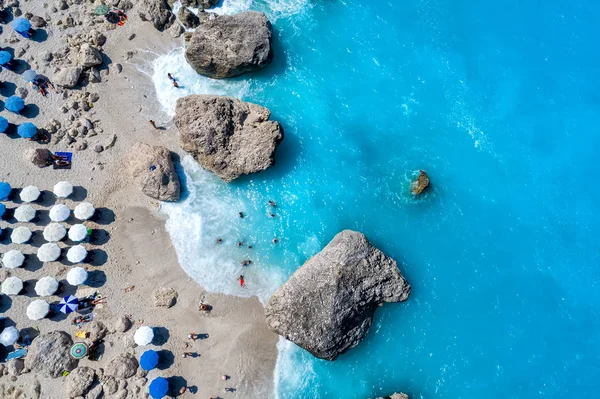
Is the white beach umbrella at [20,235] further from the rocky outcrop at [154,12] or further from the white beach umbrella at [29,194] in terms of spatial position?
the rocky outcrop at [154,12]

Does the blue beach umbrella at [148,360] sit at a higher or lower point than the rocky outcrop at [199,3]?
lower

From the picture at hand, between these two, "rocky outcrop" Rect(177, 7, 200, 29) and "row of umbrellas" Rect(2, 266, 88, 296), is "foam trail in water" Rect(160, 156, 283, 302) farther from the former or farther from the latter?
"rocky outcrop" Rect(177, 7, 200, 29)

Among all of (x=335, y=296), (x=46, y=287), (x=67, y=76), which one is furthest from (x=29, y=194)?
(x=335, y=296)

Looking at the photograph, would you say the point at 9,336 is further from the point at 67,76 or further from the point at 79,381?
the point at 67,76

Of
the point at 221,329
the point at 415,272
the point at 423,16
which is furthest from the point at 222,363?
the point at 423,16

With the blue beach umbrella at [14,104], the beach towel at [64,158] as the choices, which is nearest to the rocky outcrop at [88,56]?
the blue beach umbrella at [14,104]

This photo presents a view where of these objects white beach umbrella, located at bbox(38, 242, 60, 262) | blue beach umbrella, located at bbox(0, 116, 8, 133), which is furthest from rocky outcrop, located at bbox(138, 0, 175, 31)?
white beach umbrella, located at bbox(38, 242, 60, 262)

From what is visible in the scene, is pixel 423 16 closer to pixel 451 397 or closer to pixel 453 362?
pixel 453 362
